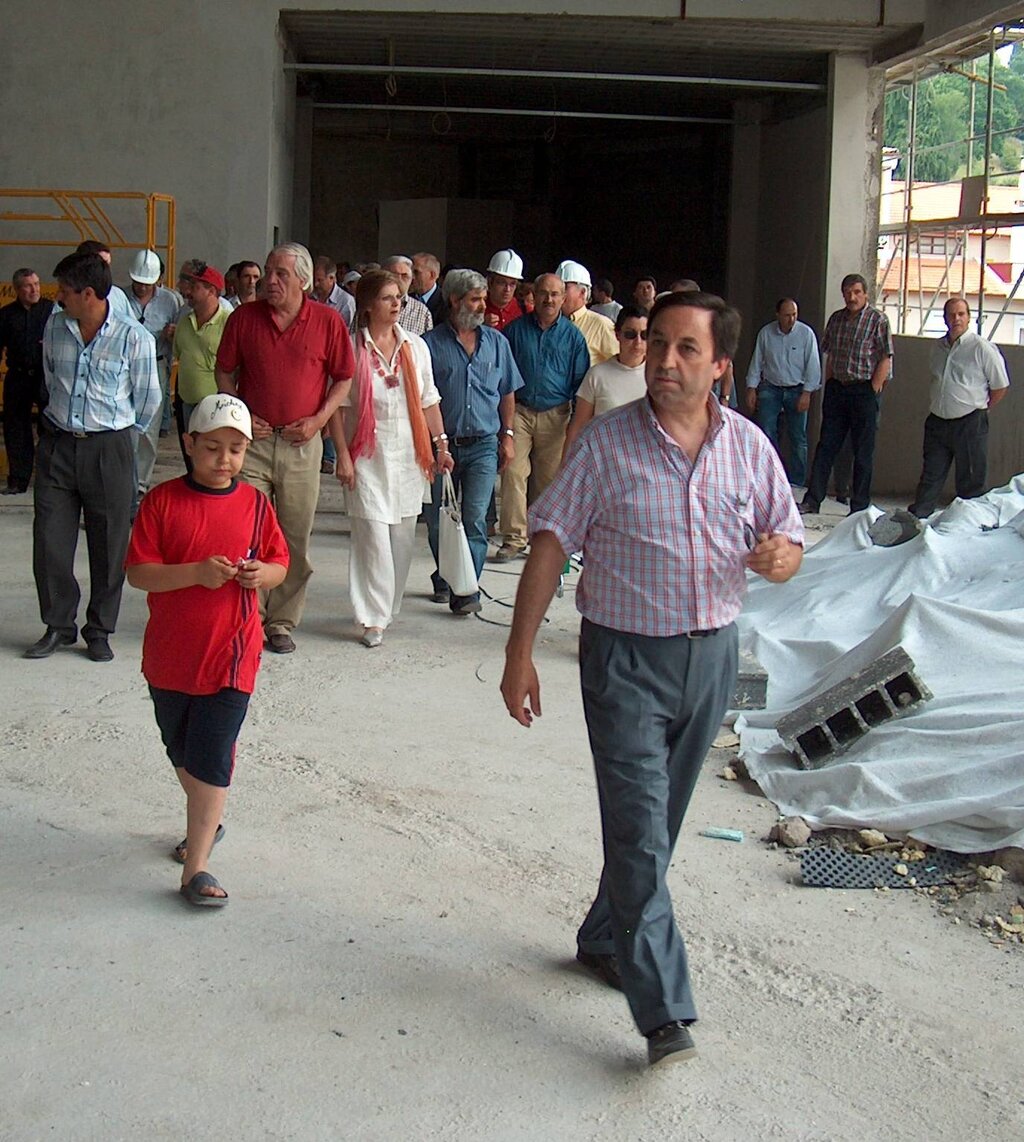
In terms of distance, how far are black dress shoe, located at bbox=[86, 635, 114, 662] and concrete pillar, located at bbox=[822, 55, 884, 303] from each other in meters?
11.3

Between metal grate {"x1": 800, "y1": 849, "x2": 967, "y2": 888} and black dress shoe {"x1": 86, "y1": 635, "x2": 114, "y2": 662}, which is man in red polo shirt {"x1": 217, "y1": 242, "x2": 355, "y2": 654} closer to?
black dress shoe {"x1": 86, "y1": 635, "x2": 114, "y2": 662}

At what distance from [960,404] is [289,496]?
690 cm

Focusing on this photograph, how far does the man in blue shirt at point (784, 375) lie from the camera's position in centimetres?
1445

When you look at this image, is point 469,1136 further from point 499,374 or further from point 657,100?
point 657,100

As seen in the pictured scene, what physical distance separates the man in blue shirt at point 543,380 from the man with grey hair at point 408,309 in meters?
0.57

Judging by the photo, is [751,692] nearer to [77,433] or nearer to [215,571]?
[215,571]

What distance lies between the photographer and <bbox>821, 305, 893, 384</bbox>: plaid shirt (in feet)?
42.3

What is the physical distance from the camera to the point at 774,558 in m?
3.49

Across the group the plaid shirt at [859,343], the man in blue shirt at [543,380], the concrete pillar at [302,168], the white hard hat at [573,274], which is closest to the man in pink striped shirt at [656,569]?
the man in blue shirt at [543,380]

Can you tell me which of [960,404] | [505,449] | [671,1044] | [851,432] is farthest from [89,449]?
[851,432]

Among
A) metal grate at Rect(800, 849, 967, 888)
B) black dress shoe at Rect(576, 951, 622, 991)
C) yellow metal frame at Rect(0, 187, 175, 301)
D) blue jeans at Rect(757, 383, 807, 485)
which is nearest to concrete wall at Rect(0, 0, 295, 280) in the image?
yellow metal frame at Rect(0, 187, 175, 301)

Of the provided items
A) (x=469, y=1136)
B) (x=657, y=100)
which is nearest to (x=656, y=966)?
(x=469, y=1136)

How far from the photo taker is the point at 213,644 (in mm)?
4227

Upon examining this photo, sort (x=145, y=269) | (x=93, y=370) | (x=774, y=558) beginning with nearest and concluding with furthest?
(x=774, y=558)
(x=93, y=370)
(x=145, y=269)
